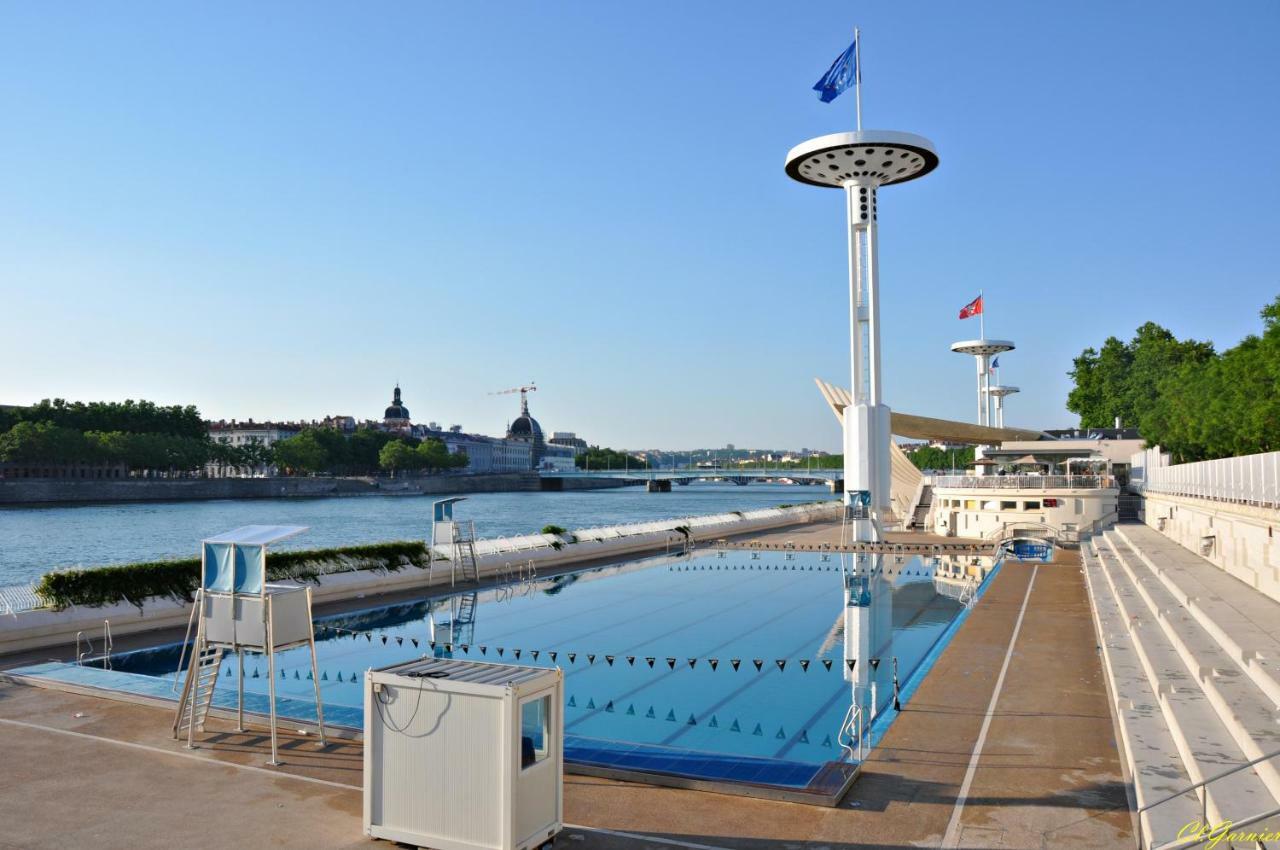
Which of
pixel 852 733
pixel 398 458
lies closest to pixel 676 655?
pixel 852 733

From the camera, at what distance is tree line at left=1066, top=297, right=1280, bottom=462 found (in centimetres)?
3631

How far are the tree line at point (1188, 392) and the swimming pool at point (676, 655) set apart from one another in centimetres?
1379

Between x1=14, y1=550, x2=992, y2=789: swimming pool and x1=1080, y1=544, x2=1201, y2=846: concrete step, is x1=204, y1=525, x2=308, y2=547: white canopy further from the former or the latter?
x1=1080, y1=544, x2=1201, y2=846: concrete step

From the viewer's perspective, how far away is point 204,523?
259 ft

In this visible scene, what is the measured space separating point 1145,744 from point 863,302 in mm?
37326

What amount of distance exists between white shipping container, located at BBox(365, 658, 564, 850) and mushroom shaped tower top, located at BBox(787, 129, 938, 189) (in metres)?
37.2

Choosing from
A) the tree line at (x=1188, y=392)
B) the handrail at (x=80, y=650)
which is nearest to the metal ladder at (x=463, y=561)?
the handrail at (x=80, y=650)

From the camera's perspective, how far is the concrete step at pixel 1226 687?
330 inches

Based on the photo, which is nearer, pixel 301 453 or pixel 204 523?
pixel 204 523

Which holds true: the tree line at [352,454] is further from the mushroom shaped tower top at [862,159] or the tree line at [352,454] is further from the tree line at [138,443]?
the mushroom shaped tower top at [862,159]

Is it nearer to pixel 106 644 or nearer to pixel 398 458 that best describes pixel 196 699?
pixel 106 644

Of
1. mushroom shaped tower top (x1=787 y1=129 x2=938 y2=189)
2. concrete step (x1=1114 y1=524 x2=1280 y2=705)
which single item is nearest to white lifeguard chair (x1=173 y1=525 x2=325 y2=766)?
concrete step (x1=1114 y1=524 x2=1280 y2=705)

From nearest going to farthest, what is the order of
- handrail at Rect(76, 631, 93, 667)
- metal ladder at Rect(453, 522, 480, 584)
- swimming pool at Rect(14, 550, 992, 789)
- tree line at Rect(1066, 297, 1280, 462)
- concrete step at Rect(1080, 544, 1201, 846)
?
concrete step at Rect(1080, 544, 1201, 846), swimming pool at Rect(14, 550, 992, 789), handrail at Rect(76, 631, 93, 667), metal ladder at Rect(453, 522, 480, 584), tree line at Rect(1066, 297, 1280, 462)

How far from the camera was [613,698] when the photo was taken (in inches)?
587
